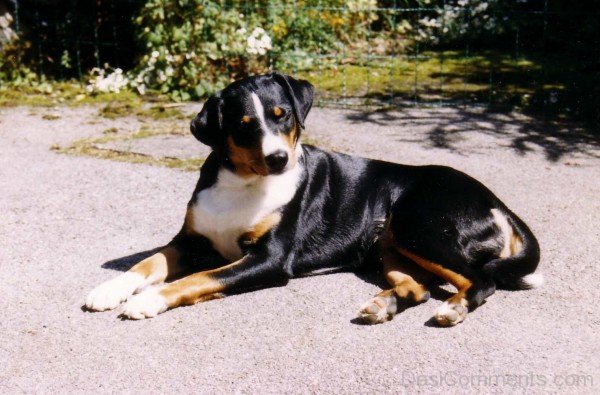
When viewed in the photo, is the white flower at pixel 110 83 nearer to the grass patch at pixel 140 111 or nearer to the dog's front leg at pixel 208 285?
the grass patch at pixel 140 111

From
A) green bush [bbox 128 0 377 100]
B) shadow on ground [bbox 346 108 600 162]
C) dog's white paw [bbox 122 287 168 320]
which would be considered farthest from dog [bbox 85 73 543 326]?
green bush [bbox 128 0 377 100]

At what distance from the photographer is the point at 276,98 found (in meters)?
4.18

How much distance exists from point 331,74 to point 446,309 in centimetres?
687

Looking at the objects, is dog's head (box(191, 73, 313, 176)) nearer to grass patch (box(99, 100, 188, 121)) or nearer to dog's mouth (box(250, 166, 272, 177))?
dog's mouth (box(250, 166, 272, 177))

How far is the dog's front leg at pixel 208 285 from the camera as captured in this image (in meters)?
3.78

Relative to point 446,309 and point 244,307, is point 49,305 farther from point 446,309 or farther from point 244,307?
point 446,309

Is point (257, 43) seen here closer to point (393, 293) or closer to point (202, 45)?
point (202, 45)

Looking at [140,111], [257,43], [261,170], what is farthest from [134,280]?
[257,43]

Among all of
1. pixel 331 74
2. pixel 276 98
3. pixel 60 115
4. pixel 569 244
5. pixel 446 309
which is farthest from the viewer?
pixel 331 74

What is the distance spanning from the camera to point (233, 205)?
4.21 m

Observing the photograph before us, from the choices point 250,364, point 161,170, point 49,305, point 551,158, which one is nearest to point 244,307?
point 250,364

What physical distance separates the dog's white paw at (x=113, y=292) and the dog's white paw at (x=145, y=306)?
0.12m

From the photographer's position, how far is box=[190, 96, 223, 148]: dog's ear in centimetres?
415

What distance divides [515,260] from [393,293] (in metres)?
0.76
